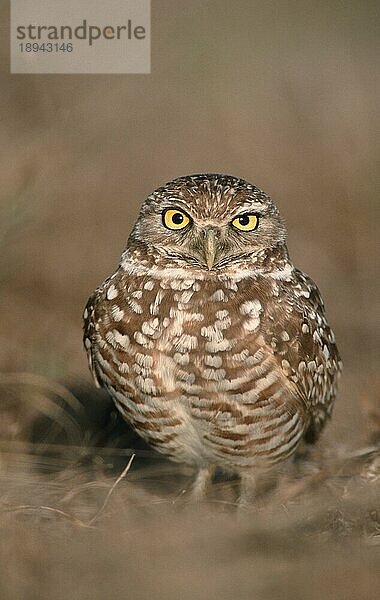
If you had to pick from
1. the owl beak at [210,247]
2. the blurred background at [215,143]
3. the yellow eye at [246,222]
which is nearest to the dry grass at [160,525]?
the blurred background at [215,143]

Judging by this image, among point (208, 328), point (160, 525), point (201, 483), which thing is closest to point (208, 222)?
point (208, 328)

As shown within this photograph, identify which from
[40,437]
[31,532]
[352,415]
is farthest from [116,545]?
[352,415]

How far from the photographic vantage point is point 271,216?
3.43 metres

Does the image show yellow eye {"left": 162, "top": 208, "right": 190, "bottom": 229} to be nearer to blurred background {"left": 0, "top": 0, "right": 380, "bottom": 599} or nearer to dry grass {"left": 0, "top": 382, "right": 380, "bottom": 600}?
dry grass {"left": 0, "top": 382, "right": 380, "bottom": 600}

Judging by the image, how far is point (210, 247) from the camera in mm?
3221

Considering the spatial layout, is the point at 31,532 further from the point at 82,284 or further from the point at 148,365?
the point at 82,284

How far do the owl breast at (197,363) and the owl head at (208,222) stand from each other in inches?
5.2

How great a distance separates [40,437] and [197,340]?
4.02 ft

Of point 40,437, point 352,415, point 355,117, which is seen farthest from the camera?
point 355,117

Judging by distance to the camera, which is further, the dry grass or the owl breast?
the owl breast

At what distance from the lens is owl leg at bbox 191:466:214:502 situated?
3.82 m

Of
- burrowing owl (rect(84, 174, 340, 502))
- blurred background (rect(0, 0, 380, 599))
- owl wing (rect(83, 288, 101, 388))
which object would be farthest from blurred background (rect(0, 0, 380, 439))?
burrowing owl (rect(84, 174, 340, 502))

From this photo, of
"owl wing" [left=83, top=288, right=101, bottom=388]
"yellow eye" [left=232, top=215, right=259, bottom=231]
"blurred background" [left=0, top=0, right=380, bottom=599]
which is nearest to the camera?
"yellow eye" [left=232, top=215, right=259, bottom=231]

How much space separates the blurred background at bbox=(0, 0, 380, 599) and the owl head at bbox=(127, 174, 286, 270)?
1.62 meters
